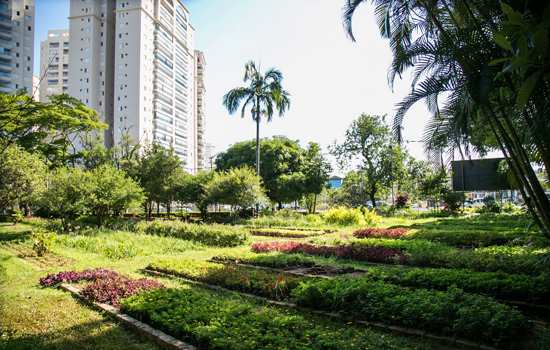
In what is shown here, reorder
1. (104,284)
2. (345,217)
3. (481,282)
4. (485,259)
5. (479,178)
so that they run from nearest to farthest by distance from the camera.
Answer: (481,282)
(104,284)
(485,259)
(479,178)
(345,217)

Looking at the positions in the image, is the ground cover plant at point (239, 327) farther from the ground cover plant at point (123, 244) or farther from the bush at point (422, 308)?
the ground cover plant at point (123, 244)

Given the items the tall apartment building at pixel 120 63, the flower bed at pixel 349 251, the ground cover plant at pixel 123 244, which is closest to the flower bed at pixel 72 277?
the ground cover plant at pixel 123 244

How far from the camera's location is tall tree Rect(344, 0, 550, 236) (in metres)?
5.76

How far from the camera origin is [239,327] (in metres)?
5.55

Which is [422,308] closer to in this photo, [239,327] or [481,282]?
[481,282]

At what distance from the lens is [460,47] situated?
6836mm

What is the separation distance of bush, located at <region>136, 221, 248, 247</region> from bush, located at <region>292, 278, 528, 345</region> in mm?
9215

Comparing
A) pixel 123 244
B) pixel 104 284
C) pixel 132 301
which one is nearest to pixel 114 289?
pixel 104 284

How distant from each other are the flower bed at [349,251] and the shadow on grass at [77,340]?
317 inches

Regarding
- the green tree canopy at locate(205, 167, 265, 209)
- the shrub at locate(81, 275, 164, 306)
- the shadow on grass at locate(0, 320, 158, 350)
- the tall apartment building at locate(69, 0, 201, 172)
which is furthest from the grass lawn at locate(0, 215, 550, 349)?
the tall apartment building at locate(69, 0, 201, 172)

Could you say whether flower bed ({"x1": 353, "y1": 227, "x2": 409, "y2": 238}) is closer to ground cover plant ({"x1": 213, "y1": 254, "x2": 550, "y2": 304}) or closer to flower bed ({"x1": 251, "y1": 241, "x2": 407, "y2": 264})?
flower bed ({"x1": 251, "y1": 241, "x2": 407, "y2": 264})

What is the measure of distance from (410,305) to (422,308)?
0.20 metres

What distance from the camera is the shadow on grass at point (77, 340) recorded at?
559cm

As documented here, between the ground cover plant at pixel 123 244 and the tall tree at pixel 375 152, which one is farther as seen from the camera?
the tall tree at pixel 375 152
